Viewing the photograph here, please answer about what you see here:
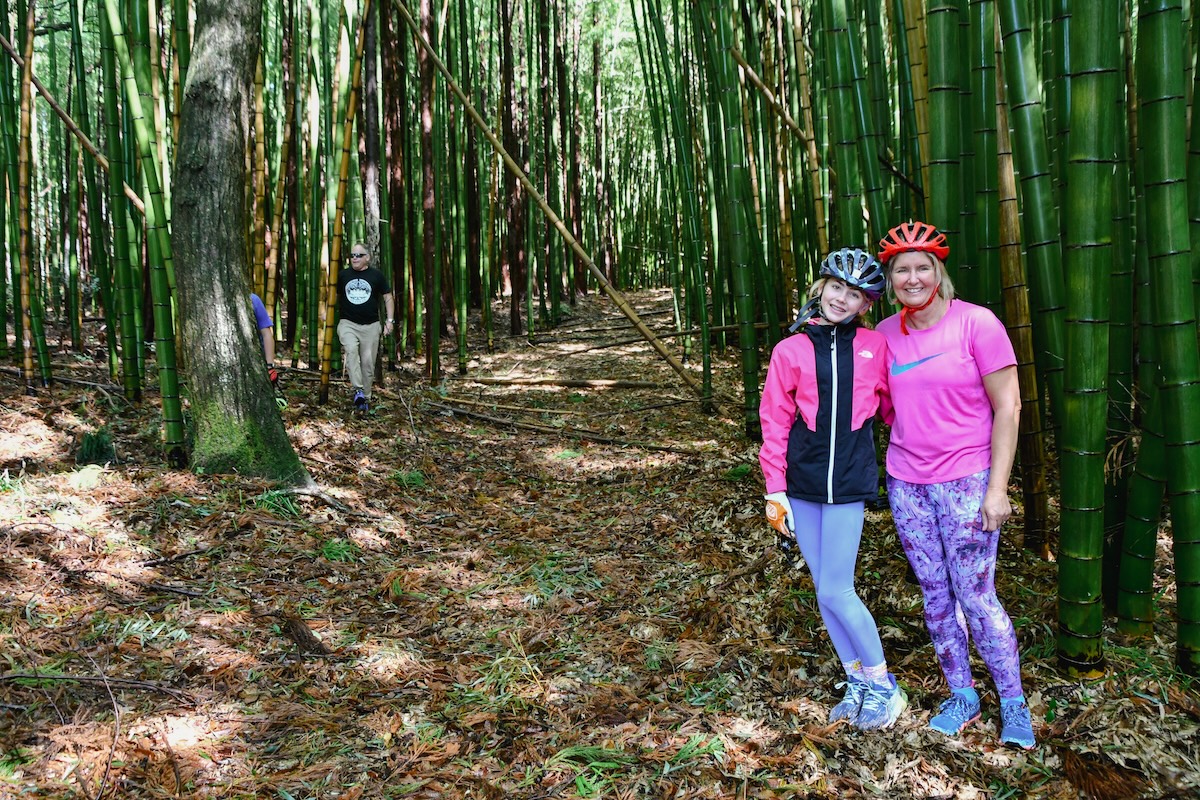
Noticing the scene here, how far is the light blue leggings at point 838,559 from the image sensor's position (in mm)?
1833

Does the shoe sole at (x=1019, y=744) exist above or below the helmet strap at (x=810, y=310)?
below

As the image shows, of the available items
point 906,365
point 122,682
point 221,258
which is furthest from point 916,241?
A: point 221,258

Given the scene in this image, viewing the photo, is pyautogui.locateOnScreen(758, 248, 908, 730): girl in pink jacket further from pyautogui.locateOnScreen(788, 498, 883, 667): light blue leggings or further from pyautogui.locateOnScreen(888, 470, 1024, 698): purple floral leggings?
pyautogui.locateOnScreen(888, 470, 1024, 698): purple floral leggings

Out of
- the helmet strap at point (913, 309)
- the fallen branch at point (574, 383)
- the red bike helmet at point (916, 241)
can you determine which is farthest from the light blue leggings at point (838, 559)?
the fallen branch at point (574, 383)

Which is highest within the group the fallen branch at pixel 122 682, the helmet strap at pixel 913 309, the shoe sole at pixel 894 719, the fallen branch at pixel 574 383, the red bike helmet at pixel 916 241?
the red bike helmet at pixel 916 241

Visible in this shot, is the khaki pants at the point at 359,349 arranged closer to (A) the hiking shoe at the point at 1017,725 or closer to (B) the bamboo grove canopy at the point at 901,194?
→ (B) the bamboo grove canopy at the point at 901,194

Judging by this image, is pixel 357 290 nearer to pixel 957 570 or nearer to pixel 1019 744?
pixel 957 570

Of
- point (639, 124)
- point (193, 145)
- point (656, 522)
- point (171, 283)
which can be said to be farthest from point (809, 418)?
point (639, 124)

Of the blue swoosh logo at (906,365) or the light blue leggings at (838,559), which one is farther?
the light blue leggings at (838,559)

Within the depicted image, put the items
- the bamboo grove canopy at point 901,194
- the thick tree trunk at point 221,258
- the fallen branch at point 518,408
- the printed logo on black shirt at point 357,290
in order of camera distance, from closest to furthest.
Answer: the bamboo grove canopy at point 901,194 → the thick tree trunk at point 221,258 → the printed logo on black shirt at point 357,290 → the fallen branch at point 518,408

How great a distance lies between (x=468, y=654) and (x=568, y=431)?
2.78 metres

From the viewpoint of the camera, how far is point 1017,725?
1728 mm

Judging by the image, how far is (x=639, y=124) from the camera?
1580cm

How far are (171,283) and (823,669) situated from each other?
306 cm
